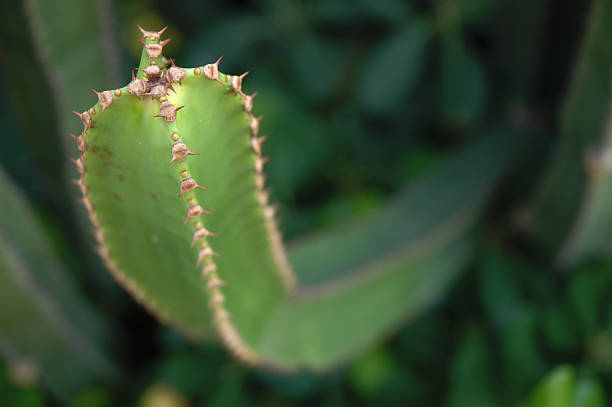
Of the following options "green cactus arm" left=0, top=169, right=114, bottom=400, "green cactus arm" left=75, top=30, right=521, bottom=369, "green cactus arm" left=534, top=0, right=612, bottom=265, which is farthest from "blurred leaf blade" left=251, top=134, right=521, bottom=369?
"green cactus arm" left=0, top=169, right=114, bottom=400

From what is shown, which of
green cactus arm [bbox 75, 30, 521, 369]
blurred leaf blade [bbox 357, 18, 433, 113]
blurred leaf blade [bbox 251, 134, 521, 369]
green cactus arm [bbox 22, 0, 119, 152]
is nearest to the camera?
green cactus arm [bbox 75, 30, 521, 369]

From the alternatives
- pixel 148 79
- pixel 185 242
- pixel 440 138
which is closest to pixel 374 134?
pixel 440 138

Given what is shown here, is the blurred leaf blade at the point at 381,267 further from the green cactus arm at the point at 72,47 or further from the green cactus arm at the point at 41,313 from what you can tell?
the green cactus arm at the point at 72,47

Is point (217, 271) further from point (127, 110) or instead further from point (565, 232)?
point (565, 232)

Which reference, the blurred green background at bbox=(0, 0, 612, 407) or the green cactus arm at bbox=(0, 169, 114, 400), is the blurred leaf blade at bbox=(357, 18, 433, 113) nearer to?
the blurred green background at bbox=(0, 0, 612, 407)

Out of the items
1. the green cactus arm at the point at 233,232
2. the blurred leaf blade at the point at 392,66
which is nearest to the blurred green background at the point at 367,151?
the blurred leaf blade at the point at 392,66

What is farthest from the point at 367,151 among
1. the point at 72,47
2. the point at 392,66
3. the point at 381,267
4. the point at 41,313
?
the point at 41,313

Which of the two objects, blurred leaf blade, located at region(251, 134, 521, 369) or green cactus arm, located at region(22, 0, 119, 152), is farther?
blurred leaf blade, located at region(251, 134, 521, 369)
